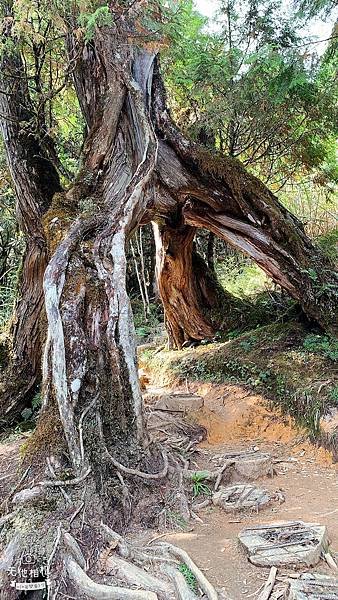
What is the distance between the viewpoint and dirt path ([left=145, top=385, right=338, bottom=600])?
10.2 feet

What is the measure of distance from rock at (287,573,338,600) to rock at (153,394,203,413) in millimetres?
3533

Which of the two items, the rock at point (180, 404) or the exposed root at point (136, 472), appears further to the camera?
the rock at point (180, 404)

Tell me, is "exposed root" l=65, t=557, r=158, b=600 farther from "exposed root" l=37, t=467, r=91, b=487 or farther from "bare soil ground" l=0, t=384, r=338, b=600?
"exposed root" l=37, t=467, r=91, b=487

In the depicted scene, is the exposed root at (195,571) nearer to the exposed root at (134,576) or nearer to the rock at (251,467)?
the exposed root at (134,576)

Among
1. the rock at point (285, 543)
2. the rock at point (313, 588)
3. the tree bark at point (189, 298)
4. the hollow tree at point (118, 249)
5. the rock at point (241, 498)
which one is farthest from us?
the tree bark at point (189, 298)

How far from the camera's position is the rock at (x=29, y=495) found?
10.9 feet

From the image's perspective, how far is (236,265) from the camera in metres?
11.7

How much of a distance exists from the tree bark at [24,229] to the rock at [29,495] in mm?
2904

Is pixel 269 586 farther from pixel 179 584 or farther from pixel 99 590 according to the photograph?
pixel 99 590

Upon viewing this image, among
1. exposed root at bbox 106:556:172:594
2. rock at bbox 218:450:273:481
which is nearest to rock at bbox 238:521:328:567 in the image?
exposed root at bbox 106:556:172:594

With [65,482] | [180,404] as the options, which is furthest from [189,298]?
[65,482]

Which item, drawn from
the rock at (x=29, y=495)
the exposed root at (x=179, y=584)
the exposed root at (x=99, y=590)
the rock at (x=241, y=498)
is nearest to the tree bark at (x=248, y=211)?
the rock at (x=241, y=498)

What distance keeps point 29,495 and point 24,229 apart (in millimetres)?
4012

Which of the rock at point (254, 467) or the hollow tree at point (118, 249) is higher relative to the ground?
the hollow tree at point (118, 249)
